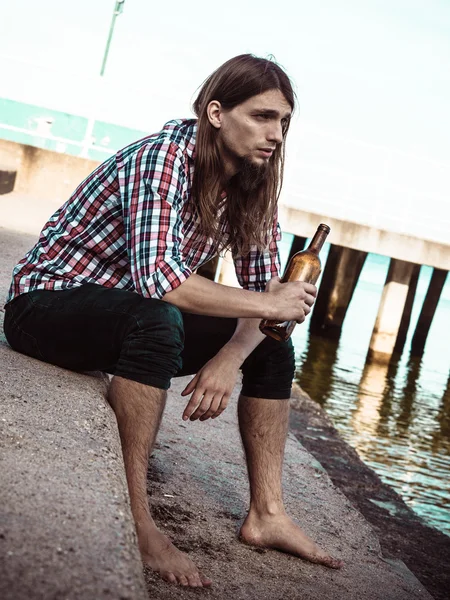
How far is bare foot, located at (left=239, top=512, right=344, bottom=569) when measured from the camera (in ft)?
8.77

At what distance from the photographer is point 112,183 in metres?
2.59

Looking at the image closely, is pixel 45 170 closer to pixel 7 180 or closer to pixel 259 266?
pixel 7 180

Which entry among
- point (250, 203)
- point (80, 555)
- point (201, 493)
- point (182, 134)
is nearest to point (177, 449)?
point (201, 493)

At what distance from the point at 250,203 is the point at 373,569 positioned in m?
1.29

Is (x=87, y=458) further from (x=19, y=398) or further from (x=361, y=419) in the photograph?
(x=361, y=419)

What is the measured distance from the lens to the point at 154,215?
2398 mm

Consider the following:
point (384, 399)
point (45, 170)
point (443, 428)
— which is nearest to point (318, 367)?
point (384, 399)

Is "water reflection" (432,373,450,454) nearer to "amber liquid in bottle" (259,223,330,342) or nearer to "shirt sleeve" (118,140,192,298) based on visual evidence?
"amber liquid in bottle" (259,223,330,342)

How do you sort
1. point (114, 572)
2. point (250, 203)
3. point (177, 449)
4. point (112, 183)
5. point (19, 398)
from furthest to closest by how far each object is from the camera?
point (177, 449), point (250, 203), point (112, 183), point (19, 398), point (114, 572)

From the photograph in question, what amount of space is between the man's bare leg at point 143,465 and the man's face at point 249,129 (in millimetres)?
809

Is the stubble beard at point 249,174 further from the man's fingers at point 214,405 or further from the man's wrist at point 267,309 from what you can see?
the man's fingers at point 214,405

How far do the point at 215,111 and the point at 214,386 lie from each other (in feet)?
2.79

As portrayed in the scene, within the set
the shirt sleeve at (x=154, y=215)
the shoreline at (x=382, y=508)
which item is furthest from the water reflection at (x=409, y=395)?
the shirt sleeve at (x=154, y=215)

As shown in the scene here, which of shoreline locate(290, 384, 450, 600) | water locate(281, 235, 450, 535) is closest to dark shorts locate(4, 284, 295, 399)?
shoreline locate(290, 384, 450, 600)
